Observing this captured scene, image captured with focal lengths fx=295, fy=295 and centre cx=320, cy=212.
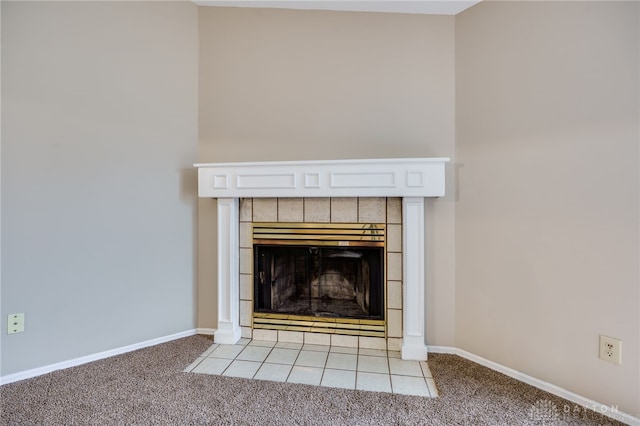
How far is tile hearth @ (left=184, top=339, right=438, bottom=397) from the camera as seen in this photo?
1679mm

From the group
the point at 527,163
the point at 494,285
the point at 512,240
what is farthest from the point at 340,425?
the point at 527,163

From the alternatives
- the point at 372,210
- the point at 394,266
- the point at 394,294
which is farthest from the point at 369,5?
the point at 394,294

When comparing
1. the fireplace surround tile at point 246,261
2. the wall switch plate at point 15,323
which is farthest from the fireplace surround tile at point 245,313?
the wall switch plate at point 15,323

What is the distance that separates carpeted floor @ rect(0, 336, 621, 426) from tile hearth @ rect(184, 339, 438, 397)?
0.23 feet

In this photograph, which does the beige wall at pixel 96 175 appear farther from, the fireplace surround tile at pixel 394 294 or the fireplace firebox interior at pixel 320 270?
the fireplace surround tile at pixel 394 294

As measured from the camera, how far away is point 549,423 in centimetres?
137

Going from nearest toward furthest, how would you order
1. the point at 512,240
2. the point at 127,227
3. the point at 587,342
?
1. the point at 587,342
2. the point at 512,240
3. the point at 127,227

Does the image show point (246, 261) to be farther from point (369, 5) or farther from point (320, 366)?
point (369, 5)

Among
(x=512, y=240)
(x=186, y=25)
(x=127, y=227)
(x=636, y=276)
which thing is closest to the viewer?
(x=636, y=276)

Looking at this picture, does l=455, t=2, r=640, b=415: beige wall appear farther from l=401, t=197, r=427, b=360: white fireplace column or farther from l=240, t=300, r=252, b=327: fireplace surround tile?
l=240, t=300, r=252, b=327: fireplace surround tile

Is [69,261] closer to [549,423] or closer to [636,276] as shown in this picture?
[549,423]

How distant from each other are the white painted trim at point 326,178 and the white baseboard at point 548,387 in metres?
1.09

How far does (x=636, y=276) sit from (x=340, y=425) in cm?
151

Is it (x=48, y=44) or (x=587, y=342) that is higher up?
(x=48, y=44)
